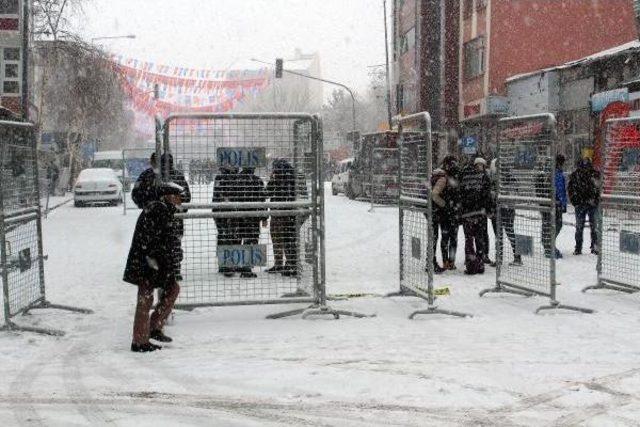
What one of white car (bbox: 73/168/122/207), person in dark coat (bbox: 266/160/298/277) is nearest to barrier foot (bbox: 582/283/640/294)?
person in dark coat (bbox: 266/160/298/277)

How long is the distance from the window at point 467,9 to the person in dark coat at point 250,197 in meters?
31.5

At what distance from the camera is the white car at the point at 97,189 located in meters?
31.5

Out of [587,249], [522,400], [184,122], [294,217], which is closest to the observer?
[522,400]

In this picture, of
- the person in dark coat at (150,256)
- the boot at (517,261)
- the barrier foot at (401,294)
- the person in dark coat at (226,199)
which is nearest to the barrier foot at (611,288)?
the boot at (517,261)

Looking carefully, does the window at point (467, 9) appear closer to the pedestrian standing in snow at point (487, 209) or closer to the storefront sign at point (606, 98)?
the storefront sign at point (606, 98)

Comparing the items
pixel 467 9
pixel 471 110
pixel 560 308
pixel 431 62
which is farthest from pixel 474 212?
pixel 431 62

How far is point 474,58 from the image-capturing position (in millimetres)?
37406

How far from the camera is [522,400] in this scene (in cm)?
557

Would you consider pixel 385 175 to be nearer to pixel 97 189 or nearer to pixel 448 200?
pixel 97 189

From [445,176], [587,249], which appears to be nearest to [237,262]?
[445,176]

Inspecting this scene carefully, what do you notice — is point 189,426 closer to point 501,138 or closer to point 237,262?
point 237,262

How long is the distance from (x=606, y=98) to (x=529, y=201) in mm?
17098

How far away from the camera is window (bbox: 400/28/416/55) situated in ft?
154

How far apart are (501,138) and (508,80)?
24752mm
